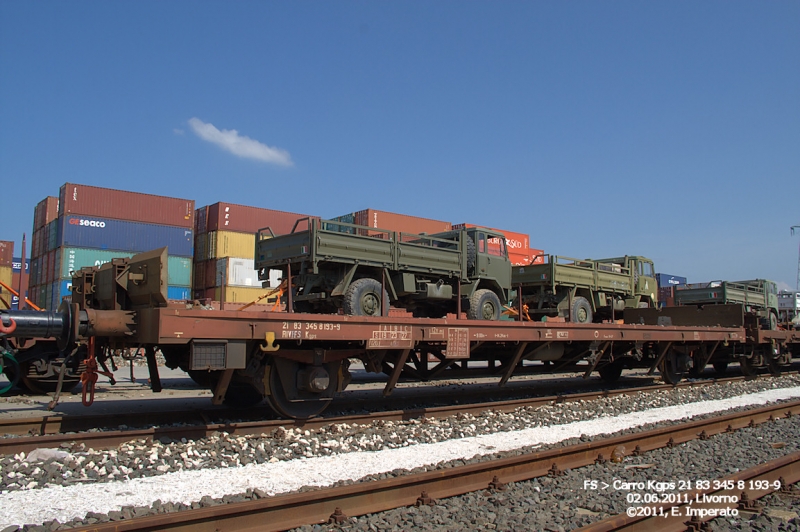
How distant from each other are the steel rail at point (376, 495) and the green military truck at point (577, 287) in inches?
373

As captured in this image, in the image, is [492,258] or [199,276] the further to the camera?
[199,276]

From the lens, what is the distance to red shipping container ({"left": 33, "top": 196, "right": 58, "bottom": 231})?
30359 millimetres

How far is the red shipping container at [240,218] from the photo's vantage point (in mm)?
30094

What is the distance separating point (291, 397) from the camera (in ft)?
23.1

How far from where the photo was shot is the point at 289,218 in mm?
32688

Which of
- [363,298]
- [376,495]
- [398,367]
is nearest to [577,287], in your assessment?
[363,298]

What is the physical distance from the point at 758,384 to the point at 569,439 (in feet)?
30.5

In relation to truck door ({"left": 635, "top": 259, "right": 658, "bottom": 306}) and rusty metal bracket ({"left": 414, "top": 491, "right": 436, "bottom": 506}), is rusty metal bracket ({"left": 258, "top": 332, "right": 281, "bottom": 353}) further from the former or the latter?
truck door ({"left": 635, "top": 259, "right": 658, "bottom": 306})

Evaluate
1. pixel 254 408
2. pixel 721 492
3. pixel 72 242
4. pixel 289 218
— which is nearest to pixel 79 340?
pixel 254 408

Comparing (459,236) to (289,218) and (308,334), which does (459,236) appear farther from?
(289,218)

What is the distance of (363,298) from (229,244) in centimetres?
2008

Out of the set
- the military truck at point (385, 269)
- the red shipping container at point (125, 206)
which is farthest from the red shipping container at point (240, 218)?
the military truck at point (385, 269)

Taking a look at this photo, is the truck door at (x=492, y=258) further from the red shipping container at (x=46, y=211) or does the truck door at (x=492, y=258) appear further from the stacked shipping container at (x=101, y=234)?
the red shipping container at (x=46, y=211)

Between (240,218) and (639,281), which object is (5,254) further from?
(639,281)
